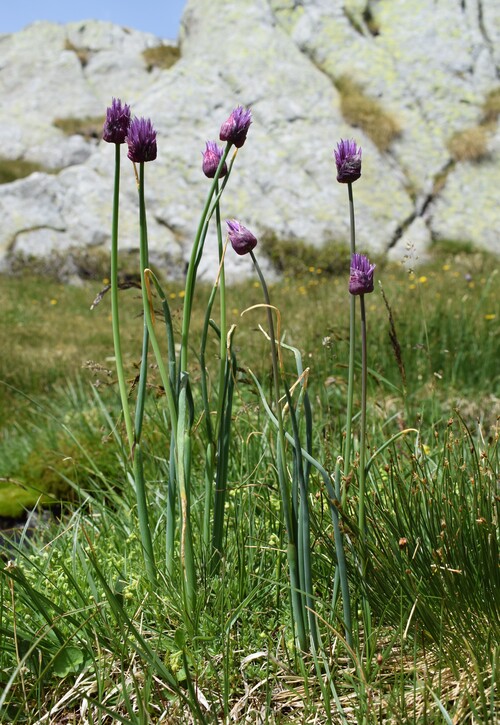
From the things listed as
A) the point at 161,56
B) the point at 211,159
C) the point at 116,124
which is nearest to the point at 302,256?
the point at 161,56

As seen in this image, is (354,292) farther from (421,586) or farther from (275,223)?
(275,223)

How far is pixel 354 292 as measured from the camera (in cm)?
148

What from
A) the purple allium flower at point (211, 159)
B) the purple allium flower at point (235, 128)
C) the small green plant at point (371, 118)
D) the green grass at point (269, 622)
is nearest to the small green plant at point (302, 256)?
the small green plant at point (371, 118)

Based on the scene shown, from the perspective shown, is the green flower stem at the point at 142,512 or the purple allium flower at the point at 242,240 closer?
the purple allium flower at the point at 242,240

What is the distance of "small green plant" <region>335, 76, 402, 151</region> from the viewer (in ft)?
41.4

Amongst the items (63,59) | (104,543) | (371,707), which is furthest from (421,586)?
(63,59)

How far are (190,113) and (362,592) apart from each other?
12.4m

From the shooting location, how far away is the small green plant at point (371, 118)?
1261cm

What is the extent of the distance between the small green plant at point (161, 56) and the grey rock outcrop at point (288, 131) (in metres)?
0.31

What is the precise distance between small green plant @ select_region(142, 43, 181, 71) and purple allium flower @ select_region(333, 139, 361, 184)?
1560 cm

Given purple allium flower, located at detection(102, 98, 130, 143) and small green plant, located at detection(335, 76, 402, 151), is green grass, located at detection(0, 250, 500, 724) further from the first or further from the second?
small green plant, located at detection(335, 76, 402, 151)

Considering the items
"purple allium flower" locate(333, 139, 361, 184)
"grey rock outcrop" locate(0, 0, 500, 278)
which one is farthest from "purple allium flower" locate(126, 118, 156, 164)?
"grey rock outcrop" locate(0, 0, 500, 278)

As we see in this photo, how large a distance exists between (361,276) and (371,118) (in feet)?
40.0

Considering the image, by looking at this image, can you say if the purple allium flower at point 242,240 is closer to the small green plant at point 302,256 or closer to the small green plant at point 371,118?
the small green plant at point 302,256
